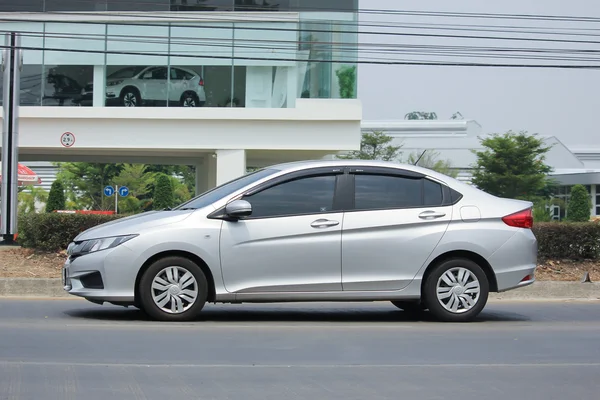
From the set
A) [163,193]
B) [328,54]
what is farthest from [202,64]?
[163,193]

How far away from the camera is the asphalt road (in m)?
5.88

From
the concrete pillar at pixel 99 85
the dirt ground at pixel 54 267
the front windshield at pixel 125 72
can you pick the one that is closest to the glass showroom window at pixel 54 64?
the concrete pillar at pixel 99 85

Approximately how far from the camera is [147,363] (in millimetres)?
6660

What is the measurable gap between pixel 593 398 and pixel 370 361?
1.80m

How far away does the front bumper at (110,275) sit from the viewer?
28.2 feet

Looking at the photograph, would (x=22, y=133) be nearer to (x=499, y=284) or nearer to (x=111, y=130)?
(x=111, y=130)

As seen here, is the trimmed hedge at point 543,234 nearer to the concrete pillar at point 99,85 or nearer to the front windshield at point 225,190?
the front windshield at point 225,190

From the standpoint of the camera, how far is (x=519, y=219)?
9438mm

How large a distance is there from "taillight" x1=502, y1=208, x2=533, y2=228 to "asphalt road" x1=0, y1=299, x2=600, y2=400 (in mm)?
1093

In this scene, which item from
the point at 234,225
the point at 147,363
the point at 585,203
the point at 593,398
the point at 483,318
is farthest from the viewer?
the point at 585,203

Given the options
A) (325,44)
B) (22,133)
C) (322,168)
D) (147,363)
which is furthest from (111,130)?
(147,363)

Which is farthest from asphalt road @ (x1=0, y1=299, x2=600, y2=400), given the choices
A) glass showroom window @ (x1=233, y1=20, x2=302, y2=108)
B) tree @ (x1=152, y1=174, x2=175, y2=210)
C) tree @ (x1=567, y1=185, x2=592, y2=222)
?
tree @ (x1=567, y1=185, x2=592, y2=222)

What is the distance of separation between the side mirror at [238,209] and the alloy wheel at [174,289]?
727mm

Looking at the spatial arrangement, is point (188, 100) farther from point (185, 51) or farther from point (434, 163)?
point (434, 163)
